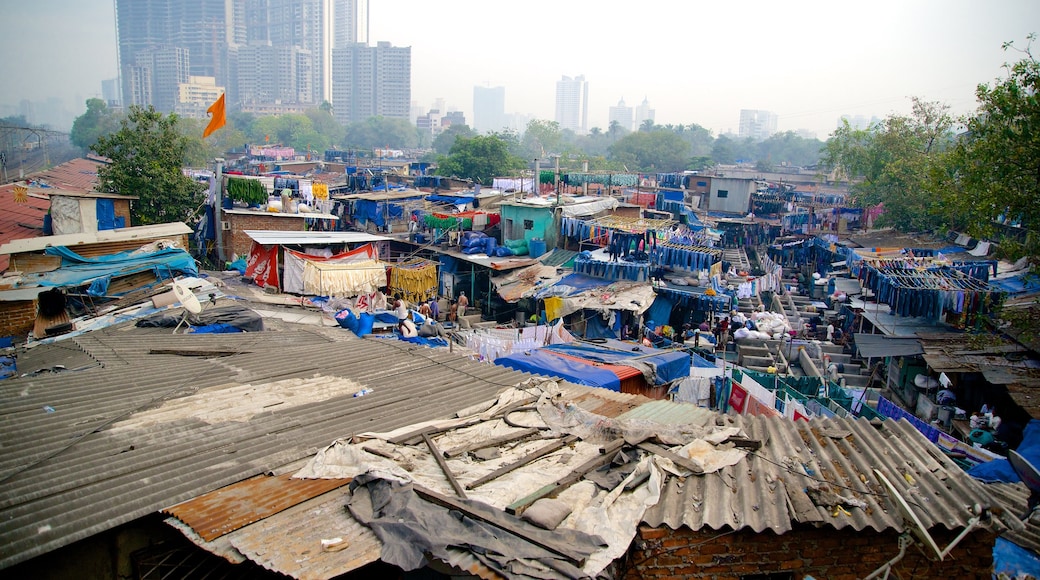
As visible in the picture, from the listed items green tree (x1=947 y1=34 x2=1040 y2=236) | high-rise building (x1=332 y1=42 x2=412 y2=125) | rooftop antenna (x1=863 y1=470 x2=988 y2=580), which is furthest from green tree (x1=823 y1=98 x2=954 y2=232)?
high-rise building (x1=332 y1=42 x2=412 y2=125)

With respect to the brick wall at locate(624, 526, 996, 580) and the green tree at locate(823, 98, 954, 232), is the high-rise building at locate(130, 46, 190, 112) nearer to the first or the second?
the green tree at locate(823, 98, 954, 232)

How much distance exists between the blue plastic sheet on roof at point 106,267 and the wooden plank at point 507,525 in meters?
11.7

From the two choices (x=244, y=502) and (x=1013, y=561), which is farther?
(x=1013, y=561)

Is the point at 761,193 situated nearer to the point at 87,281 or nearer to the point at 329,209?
the point at 329,209

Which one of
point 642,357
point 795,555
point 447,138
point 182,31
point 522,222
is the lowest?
point 642,357

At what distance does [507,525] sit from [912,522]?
10.1 feet

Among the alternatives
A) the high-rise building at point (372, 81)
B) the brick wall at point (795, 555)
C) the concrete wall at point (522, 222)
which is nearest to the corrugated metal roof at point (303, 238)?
the concrete wall at point (522, 222)

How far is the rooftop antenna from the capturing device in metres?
4.67

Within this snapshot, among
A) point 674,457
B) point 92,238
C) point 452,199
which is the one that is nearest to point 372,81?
point 452,199

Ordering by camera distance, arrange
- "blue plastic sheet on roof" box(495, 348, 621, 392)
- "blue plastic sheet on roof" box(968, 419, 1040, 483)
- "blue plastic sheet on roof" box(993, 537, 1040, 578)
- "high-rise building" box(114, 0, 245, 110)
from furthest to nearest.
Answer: "high-rise building" box(114, 0, 245, 110), "blue plastic sheet on roof" box(495, 348, 621, 392), "blue plastic sheet on roof" box(968, 419, 1040, 483), "blue plastic sheet on roof" box(993, 537, 1040, 578)

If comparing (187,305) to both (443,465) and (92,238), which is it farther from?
(443,465)

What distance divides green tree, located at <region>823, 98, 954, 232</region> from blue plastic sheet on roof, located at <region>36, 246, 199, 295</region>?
28405 millimetres

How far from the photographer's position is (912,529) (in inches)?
193

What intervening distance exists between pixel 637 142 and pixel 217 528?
80463 mm
